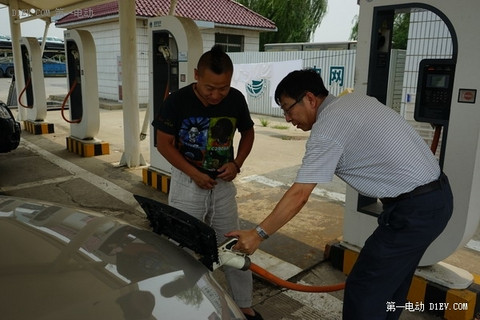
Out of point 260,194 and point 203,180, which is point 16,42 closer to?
point 260,194

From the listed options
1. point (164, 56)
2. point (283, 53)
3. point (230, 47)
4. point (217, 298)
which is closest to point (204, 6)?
point (230, 47)

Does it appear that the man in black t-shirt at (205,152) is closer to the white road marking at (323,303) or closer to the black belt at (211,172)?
the black belt at (211,172)

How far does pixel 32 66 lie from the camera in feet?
→ 30.1

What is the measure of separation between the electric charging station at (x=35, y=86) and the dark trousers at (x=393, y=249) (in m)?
8.95

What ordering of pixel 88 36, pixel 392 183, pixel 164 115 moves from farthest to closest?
1. pixel 88 36
2. pixel 164 115
3. pixel 392 183

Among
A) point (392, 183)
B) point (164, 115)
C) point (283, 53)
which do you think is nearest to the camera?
point (392, 183)

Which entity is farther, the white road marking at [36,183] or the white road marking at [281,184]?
the white road marking at [36,183]

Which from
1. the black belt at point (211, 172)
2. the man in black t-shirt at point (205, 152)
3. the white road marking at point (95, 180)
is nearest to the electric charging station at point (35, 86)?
the white road marking at point (95, 180)

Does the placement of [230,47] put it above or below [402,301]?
above

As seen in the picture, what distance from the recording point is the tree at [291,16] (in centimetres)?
2502

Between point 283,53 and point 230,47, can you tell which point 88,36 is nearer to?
point 283,53

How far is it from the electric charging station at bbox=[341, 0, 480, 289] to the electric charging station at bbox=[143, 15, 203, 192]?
2.35 metres

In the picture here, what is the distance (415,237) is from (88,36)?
6755mm

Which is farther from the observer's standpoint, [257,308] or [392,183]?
[257,308]
